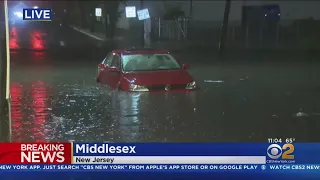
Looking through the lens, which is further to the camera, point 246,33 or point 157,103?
point 157,103

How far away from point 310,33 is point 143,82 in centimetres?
199

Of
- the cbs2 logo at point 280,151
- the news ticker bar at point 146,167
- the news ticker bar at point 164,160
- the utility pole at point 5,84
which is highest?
the utility pole at point 5,84

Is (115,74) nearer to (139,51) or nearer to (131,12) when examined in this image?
(139,51)

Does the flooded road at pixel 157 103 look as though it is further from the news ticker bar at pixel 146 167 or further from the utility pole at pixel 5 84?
the news ticker bar at pixel 146 167

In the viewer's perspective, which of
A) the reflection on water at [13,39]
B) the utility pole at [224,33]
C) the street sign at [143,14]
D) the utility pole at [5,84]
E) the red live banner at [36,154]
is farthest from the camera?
the utility pole at [224,33]

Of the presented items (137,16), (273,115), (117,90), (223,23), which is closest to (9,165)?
(117,90)

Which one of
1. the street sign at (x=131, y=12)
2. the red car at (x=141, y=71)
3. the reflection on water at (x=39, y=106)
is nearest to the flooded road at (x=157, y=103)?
the reflection on water at (x=39, y=106)

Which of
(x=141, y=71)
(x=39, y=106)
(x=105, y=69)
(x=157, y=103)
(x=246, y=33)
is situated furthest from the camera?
(x=157, y=103)

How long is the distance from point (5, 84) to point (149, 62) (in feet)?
5.23

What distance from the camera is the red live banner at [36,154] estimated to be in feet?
12.1

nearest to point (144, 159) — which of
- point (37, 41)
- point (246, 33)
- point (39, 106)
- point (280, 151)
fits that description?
point (280, 151)

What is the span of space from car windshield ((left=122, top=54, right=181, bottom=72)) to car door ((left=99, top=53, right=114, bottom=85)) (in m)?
0.16

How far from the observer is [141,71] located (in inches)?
196

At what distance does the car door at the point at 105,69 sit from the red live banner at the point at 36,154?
1.26 meters
